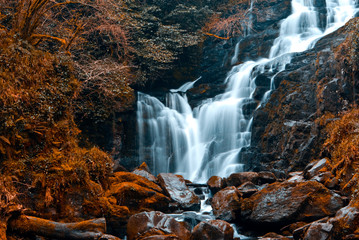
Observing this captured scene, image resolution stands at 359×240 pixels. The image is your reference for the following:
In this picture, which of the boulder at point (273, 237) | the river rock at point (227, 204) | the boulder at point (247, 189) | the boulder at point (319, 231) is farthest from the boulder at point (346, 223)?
the boulder at point (247, 189)

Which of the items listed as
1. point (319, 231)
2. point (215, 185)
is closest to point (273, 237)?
point (319, 231)

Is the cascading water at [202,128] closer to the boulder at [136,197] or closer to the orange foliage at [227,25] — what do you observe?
the orange foliage at [227,25]

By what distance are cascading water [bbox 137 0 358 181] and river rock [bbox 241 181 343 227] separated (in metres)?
6.09

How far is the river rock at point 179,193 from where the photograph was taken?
10602 mm

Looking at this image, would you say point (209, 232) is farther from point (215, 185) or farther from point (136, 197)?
point (215, 185)

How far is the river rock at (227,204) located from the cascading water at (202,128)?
15.7 ft

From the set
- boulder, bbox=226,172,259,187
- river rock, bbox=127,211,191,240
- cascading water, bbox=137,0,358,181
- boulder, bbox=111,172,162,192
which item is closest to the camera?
river rock, bbox=127,211,191,240

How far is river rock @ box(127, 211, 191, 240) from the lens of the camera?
7.34 metres

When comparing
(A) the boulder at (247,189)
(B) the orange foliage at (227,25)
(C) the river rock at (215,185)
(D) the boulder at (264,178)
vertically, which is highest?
(B) the orange foliage at (227,25)

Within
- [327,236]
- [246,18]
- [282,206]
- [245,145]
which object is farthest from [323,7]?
[327,236]

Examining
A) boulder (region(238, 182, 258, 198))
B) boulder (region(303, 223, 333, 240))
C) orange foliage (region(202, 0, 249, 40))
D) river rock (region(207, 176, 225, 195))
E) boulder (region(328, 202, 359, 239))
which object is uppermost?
orange foliage (region(202, 0, 249, 40))

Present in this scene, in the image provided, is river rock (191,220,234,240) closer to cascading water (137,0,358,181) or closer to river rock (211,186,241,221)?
Result: river rock (211,186,241,221)

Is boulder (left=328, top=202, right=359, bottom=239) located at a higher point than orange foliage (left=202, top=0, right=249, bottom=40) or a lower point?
lower

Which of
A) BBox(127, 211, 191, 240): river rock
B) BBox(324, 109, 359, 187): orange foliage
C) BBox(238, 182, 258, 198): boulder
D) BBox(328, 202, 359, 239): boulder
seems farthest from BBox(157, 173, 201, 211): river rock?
BBox(328, 202, 359, 239): boulder
